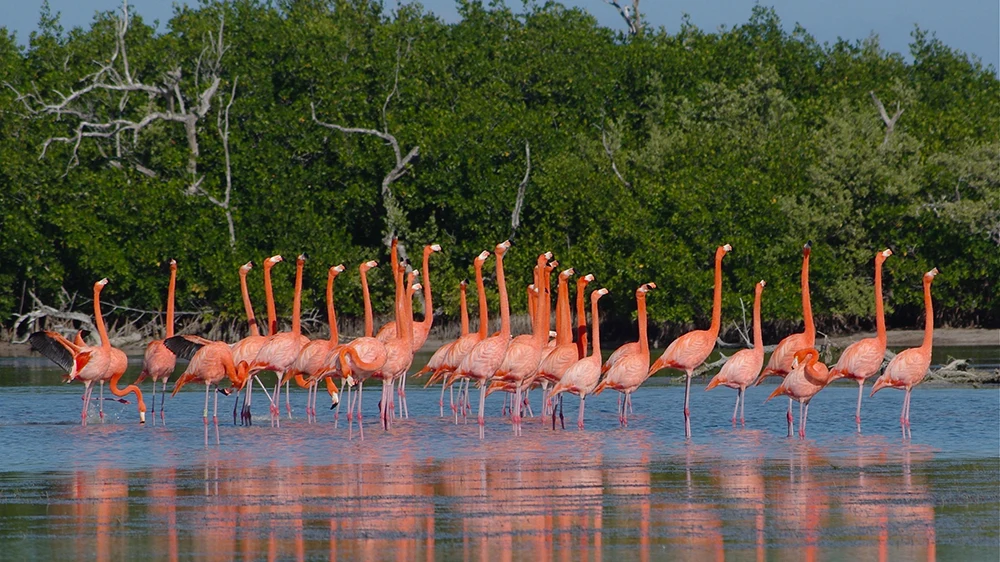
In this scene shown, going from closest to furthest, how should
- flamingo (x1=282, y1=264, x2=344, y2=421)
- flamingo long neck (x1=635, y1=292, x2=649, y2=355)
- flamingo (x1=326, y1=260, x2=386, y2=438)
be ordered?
flamingo (x1=326, y1=260, x2=386, y2=438) < flamingo long neck (x1=635, y1=292, x2=649, y2=355) < flamingo (x1=282, y1=264, x2=344, y2=421)

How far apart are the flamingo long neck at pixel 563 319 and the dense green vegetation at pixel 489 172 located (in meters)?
15.9

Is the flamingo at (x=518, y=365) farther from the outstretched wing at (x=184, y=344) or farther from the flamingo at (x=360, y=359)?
the outstretched wing at (x=184, y=344)

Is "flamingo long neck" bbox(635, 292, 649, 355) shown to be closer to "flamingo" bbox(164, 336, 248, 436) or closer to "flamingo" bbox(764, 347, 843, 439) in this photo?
"flamingo" bbox(764, 347, 843, 439)

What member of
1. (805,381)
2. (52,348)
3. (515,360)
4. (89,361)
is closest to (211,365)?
(89,361)

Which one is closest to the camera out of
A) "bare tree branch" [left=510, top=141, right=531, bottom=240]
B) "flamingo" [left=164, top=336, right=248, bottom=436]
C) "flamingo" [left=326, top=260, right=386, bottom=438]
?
"flamingo" [left=326, top=260, right=386, bottom=438]

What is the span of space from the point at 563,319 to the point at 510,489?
7004 mm

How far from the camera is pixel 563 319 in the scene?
17547mm

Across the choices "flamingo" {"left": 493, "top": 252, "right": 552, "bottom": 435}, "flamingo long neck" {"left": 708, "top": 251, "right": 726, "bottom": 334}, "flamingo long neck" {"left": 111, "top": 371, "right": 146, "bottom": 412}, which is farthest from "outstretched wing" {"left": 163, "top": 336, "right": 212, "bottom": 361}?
"flamingo long neck" {"left": 708, "top": 251, "right": 726, "bottom": 334}

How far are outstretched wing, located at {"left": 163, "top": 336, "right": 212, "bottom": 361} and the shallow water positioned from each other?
908 millimetres

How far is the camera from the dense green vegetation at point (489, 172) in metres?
35.0

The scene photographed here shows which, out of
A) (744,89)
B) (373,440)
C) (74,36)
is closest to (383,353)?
(373,440)

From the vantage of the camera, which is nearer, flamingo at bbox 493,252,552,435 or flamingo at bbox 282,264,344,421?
flamingo at bbox 493,252,552,435

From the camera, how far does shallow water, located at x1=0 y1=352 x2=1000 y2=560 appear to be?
328 inches

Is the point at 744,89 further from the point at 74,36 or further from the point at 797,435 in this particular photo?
the point at 797,435
